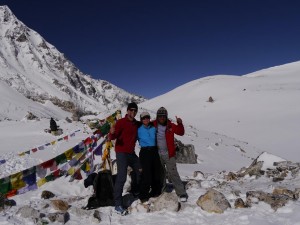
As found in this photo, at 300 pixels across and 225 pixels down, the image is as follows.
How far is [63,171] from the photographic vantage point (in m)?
10.6

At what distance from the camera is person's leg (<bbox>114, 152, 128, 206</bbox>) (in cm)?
785

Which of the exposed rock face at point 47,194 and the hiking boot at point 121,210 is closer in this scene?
the hiking boot at point 121,210

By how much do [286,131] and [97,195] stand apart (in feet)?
91.8

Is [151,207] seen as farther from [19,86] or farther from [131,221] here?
[19,86]

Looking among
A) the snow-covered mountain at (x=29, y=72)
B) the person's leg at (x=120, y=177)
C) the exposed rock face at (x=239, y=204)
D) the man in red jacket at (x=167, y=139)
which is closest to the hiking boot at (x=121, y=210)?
the person's leg at (x=120, y=177)

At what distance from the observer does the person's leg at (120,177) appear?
7848mm

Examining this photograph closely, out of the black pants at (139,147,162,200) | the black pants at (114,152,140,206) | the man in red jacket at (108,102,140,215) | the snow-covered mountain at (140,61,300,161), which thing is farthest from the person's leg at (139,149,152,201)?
the snow-covered mountain at (140,61,300,161)

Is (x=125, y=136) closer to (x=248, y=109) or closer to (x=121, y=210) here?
(x=121, y=210)

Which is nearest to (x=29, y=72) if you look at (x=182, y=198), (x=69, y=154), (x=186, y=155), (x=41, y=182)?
(x=186, y=155)

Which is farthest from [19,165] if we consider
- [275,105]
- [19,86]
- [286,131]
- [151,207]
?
[19,86]

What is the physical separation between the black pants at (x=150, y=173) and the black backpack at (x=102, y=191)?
72 centimetres

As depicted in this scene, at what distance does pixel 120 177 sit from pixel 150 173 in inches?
32.4

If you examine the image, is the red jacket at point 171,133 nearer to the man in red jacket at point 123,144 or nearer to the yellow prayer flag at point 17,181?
the man in red jacket at point 123,144

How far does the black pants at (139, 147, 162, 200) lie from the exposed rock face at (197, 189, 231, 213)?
1.21m
